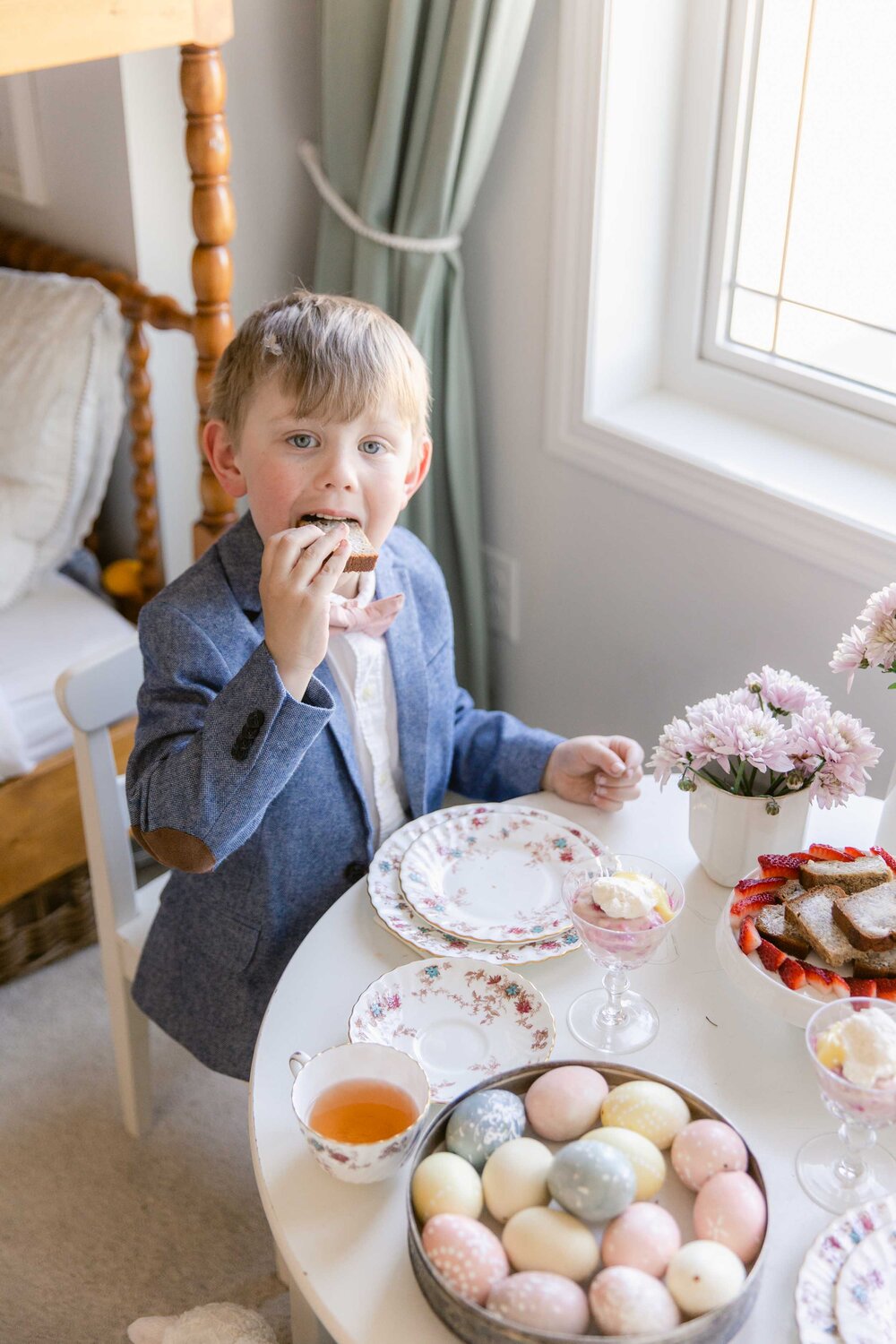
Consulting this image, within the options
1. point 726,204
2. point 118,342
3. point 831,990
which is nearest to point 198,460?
point 118,342

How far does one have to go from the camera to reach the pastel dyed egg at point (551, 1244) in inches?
31.9

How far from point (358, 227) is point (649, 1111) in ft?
4.60

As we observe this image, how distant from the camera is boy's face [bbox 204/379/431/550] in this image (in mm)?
1227

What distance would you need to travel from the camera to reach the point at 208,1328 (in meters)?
1.31

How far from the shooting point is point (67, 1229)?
1716 millimetres

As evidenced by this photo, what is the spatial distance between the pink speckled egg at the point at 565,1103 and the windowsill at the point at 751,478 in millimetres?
833

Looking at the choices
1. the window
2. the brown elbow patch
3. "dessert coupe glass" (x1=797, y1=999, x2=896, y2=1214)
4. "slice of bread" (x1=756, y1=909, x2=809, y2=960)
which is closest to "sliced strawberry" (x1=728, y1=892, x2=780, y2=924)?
"slice of bread" (x1=756, y1=909, x2=809, y2=960)

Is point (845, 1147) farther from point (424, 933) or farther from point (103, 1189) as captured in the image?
point (103, 1189)

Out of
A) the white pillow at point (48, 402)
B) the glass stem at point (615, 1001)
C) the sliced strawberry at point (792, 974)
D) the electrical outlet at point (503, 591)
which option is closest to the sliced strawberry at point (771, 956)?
the sliced strawberry at point (792, 974)

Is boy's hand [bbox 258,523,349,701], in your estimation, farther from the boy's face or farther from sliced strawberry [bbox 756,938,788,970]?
sliced strawberry [bbox 756,938,788,970]

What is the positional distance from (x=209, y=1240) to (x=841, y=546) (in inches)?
47.5

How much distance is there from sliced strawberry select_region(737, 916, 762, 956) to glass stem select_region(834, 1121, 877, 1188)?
159 millimetres

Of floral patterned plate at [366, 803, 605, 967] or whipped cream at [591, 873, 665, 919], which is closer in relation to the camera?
whipped cream at [591, 873, 665, 919]

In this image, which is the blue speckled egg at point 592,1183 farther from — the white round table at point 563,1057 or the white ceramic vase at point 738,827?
the white ceramic vase at point 738,827
